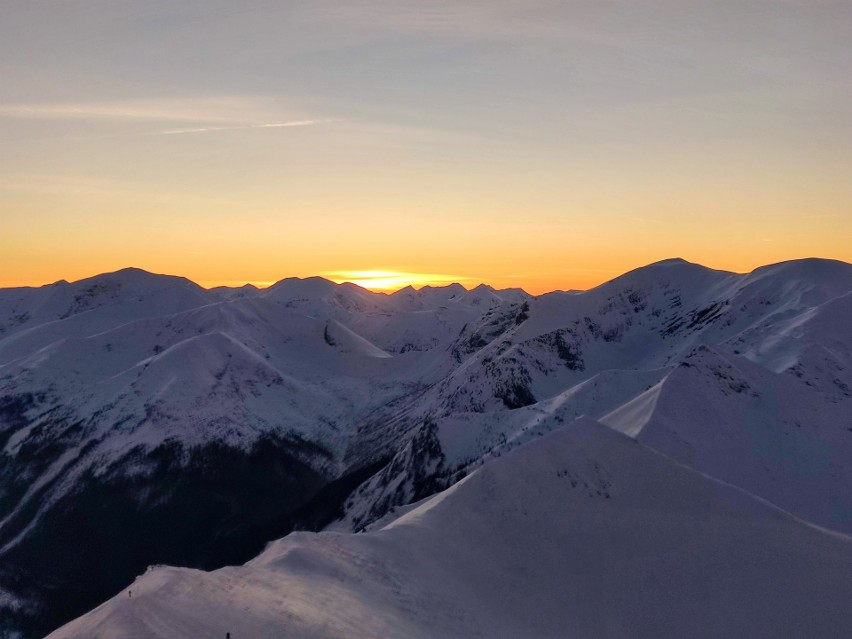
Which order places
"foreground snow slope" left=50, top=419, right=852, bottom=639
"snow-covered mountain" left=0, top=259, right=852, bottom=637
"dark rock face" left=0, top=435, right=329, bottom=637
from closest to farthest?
"foreground snow slope" left=50, top=419, right=852, bottom=639 < "snow-covered mountain" left=0, top=259, right=852, bottom=637 < "dark rock face" left=0, top=435, right=329, bottom=637

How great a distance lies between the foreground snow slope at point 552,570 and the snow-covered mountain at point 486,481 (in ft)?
0.73

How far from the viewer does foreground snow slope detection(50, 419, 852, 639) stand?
4025cm

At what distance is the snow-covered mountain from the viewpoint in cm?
5091

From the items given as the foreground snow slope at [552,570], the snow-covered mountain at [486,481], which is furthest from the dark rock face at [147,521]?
the foreground snow slope at [552,570]

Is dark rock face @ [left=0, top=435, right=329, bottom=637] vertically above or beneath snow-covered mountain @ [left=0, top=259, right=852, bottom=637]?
beneath

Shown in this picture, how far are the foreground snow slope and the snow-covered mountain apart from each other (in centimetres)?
22

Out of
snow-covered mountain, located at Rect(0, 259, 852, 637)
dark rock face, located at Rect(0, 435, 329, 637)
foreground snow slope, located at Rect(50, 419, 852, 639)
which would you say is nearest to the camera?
foreground snow slope, located at Rect(50, 419, 852, 639)

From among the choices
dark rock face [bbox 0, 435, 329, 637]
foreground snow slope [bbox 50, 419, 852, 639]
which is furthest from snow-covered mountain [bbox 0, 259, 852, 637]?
dark rock face [bbox 0, 435, 329, 637]

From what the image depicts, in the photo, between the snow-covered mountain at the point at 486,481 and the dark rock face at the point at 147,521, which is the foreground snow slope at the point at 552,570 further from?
the dark rock face at the point at 147,521

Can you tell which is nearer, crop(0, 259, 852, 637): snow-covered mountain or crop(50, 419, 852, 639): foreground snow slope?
crop(50, 419, 852, 639): foreground snow slope

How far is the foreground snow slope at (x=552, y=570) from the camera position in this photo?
40.2m

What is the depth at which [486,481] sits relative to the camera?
227 feet

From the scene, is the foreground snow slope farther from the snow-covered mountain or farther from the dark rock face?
the dark rock face

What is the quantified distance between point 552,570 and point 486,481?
12650 millimetres
